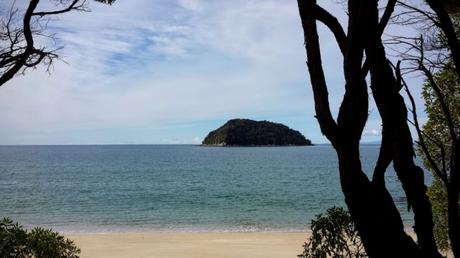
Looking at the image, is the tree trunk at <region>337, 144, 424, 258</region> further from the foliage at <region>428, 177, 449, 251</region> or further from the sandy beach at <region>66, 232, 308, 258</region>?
the sandy beach at <region>66, 232, 308, 258</region>

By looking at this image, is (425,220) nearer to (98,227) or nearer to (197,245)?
(197,245)

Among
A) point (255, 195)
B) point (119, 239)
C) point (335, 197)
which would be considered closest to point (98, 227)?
point (119, 239)

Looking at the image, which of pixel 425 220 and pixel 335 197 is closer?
pixel 425 220

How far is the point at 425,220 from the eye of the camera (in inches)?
133

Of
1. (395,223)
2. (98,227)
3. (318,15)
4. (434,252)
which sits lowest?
(98,227)

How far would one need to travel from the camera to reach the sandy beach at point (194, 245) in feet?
51.1

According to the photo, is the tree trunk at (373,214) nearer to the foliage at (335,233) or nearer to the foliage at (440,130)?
the foliage at (335,233)

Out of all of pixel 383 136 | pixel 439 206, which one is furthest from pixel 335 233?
pixel 439 206

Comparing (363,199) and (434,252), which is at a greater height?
(363,199)

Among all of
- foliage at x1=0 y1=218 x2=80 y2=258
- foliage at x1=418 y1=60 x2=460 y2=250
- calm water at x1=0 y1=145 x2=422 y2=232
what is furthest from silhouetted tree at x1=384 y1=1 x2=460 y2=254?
calm water at x1=0 y1=145 x2=422 y2=232

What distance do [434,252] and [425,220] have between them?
23 cm

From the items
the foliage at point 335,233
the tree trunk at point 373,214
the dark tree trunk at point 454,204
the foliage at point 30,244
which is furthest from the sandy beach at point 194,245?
the tree trunk at point 373,214

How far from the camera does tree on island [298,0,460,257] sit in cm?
322

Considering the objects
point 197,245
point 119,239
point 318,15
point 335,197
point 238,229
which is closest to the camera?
point 318,15
